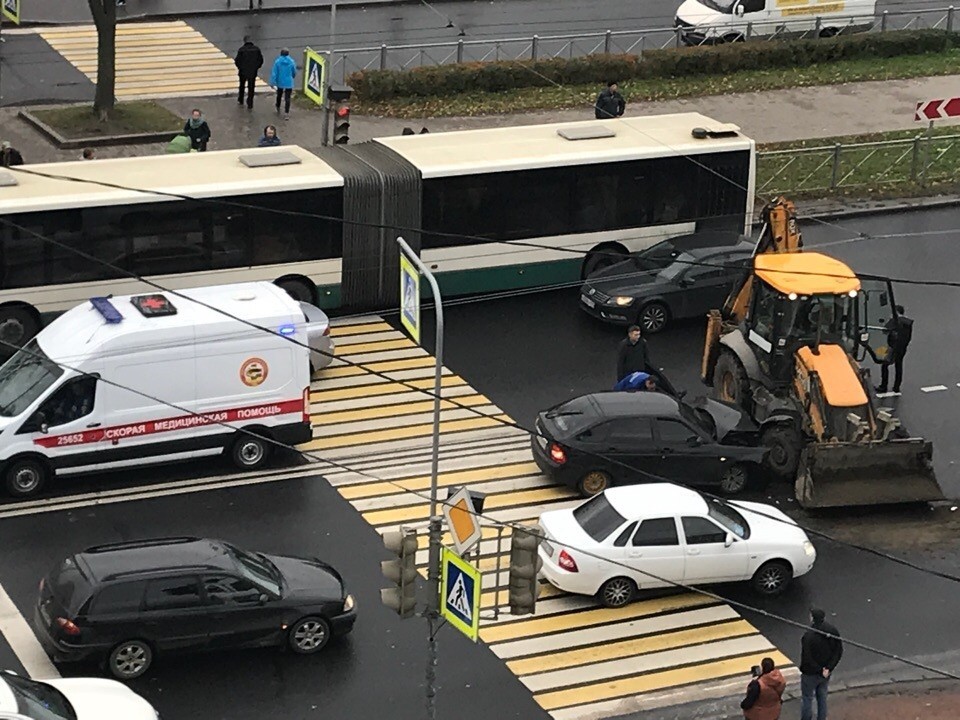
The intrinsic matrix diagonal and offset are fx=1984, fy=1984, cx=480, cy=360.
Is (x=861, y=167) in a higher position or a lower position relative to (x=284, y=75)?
lower

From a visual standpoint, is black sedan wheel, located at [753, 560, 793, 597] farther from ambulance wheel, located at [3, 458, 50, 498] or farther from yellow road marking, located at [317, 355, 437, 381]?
ambulance wheel, located at [3, 458, 50, 498]

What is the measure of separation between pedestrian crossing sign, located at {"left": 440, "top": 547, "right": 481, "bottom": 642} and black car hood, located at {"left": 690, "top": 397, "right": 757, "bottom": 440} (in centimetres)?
841


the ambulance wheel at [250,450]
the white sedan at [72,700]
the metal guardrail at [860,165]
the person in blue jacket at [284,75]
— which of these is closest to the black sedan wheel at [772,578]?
the ambulance wheel at [250,450]

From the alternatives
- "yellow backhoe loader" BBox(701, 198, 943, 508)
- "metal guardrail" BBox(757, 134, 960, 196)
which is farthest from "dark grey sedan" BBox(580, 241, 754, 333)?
"metal guardrail" BBox(757, 134, 960, 196)

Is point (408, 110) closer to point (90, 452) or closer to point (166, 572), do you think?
point (90, 452)

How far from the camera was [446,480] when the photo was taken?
27.8 metres

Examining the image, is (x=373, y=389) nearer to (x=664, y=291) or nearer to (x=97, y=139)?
(x=664, y=291)

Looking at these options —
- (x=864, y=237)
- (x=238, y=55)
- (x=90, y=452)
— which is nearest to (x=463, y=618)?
(x=90, y=452)

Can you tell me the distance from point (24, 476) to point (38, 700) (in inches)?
295

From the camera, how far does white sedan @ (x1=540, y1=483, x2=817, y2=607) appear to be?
957 inches

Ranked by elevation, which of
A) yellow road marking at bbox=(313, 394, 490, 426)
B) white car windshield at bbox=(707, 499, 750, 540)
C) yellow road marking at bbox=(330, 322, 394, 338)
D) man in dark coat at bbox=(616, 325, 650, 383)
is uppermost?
man in dark coat at bbox=(616, 325, 650, 383)

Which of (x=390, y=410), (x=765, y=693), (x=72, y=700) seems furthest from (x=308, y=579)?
(x=390, y=410)

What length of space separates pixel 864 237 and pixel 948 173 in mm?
5032

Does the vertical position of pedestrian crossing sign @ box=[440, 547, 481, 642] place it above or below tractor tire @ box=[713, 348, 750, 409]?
above
